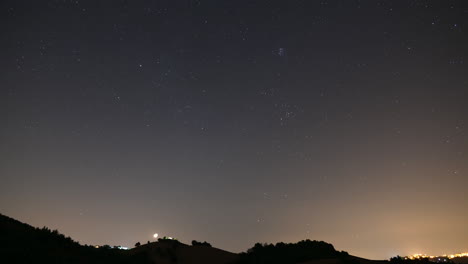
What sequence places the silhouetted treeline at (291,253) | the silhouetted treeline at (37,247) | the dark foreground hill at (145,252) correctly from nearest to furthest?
1. the silhouetted treeline at (37,247)
2. the dark foreground hill at (145,252)
3. the silhouetted treeline at (291,253)

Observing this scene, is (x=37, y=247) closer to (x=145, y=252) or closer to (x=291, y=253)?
(x=145, y=252)

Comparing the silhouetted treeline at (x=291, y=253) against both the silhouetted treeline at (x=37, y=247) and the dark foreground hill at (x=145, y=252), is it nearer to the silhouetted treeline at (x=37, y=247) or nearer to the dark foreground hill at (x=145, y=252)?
the dark foreground hill at (x=145, y=252)

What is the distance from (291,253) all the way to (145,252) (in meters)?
11.5

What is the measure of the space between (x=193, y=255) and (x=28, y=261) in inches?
708

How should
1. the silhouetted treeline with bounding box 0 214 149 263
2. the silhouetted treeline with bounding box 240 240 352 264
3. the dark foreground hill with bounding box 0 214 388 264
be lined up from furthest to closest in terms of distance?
1. the silhouetted treeline with bounding box 240 240 352 264
2. the dark foreground hill with bounding box 0 214 388 264
3. the silhouetted treeline with bounding box 0 214 149 263

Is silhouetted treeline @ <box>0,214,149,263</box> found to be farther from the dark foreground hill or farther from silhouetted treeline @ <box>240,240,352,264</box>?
silhouetted treeline @ <box>240,240,352,264</box>

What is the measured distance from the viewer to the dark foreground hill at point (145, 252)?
1294 cm

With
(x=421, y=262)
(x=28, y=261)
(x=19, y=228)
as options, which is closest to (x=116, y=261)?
(x=19, y=228)

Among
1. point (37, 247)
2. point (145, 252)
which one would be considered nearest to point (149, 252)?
point (145, 252)

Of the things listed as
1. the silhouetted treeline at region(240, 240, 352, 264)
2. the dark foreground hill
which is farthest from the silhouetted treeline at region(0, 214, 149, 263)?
the silhouetted treeline at region(240, 240, 352, 264)

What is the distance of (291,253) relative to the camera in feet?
85.1

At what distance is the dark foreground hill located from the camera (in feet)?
42.5

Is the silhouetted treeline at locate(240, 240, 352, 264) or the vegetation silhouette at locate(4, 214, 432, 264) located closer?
the vegetation silhouette at locate(4, 214, 432, 264)

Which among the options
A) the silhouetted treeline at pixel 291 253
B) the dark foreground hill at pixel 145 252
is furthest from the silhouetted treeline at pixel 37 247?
the silhouetted treeline at pixel 291 253
